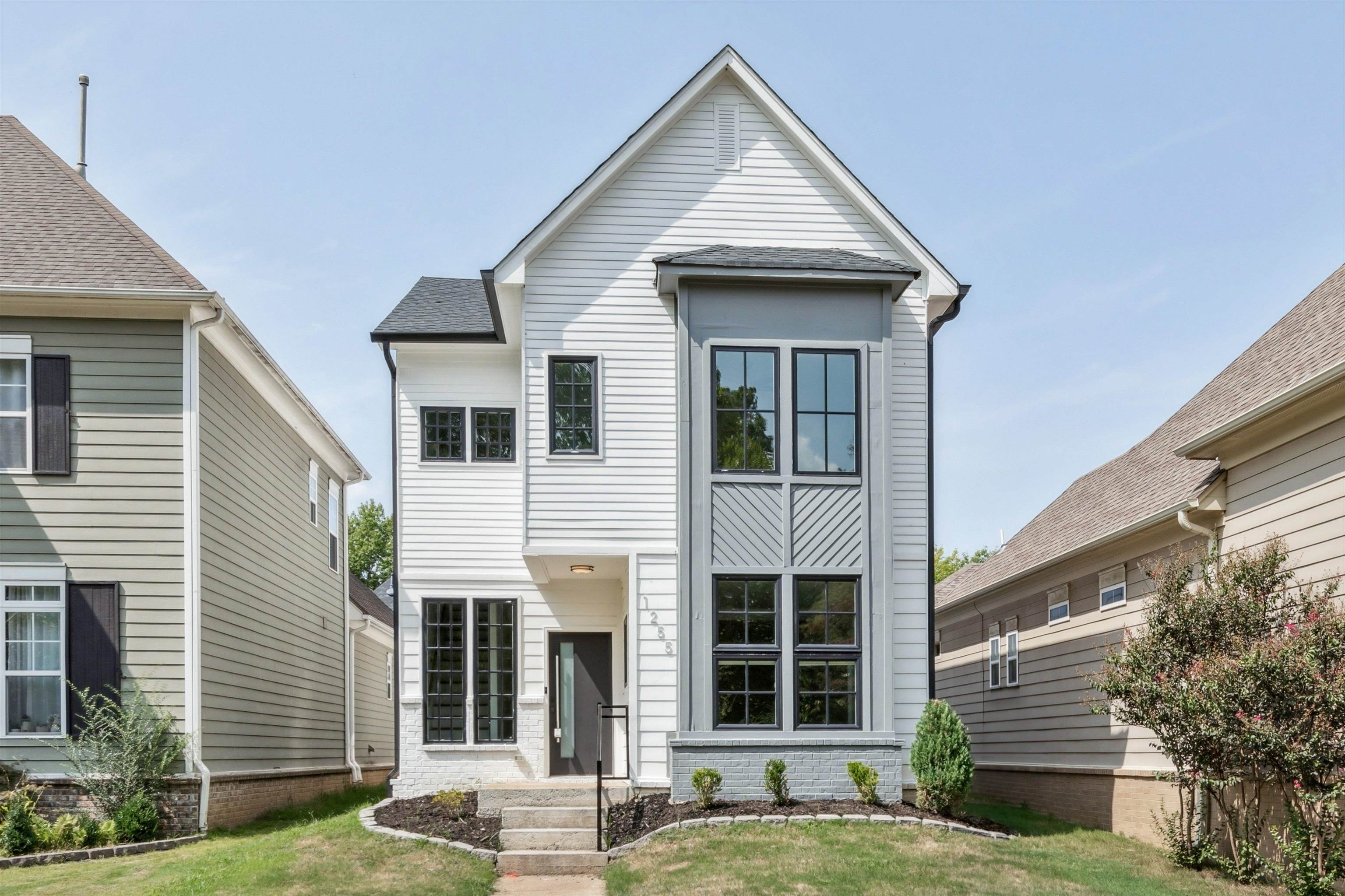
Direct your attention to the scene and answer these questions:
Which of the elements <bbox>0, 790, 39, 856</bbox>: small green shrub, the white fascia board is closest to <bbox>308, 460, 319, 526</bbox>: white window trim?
the white fascia board

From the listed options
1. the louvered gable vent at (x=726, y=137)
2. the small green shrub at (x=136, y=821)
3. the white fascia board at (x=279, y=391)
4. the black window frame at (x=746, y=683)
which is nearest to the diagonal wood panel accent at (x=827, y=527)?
the black window frame at (x=746, y=683)

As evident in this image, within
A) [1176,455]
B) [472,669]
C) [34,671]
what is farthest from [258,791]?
[1176,455]

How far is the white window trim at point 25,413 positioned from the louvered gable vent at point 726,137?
8610mm

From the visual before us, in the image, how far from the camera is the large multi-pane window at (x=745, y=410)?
1467cm

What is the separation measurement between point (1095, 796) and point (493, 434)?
9.37 metres

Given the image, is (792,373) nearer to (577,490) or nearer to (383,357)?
(577,490)

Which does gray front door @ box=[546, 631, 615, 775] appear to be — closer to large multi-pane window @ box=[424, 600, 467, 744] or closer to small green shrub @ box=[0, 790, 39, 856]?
large multi-pane window @ box=[424, 600, 467, 744]

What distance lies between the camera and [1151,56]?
15328mm

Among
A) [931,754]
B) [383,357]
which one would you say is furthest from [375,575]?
[931,754]

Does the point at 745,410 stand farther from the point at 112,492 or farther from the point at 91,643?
the point at 91,643

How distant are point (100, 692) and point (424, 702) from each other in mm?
3890

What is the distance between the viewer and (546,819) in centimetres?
1320

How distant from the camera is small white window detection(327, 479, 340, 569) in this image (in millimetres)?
22641

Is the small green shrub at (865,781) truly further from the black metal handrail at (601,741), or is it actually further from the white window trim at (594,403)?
the white window trim at (594,403)
